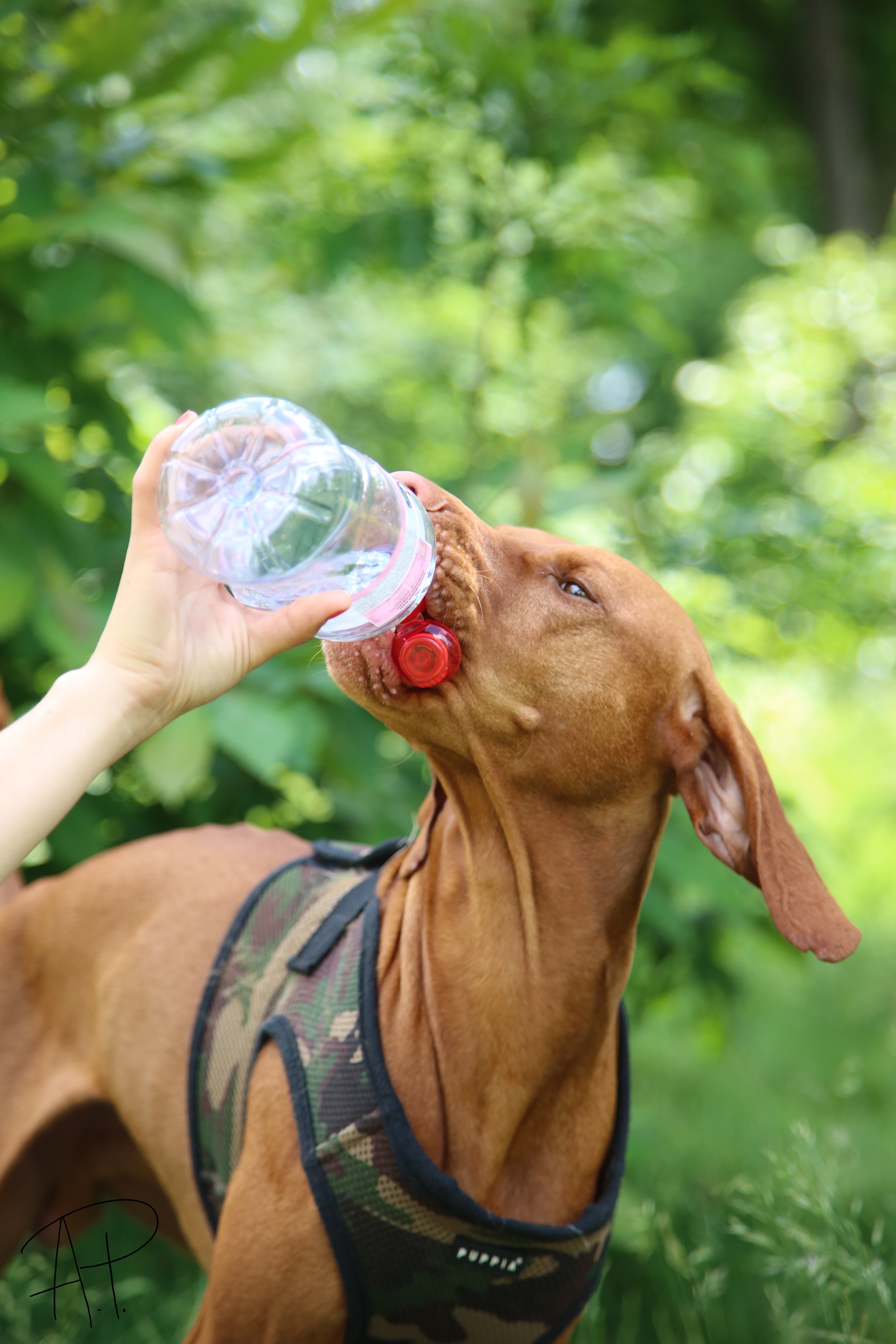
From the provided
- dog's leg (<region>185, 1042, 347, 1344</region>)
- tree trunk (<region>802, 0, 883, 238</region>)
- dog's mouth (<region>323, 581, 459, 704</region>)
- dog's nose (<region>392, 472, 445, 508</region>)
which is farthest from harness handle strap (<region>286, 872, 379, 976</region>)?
tree trunk (<region>802, 0, 883, 238</region>)

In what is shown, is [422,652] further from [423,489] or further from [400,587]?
[423,489]

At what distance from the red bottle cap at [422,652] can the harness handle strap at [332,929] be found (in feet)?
2.09

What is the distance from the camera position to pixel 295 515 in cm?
183

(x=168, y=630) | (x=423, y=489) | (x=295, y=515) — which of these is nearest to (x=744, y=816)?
(x=423, y=489)

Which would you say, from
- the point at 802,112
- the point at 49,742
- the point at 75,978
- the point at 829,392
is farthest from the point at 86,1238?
the point at 802,112

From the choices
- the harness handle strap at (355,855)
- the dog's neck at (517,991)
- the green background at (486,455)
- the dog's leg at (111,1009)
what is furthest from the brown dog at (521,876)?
the green background at (486,455)

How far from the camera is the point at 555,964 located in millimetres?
2008

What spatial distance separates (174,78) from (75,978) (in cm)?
249

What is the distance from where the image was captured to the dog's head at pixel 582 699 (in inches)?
72.9

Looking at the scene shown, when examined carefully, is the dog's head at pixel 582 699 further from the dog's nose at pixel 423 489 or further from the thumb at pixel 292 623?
the thumb at pixel 292 623

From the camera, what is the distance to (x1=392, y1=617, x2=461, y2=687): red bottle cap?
180cm

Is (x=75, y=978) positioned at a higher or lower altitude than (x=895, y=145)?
higher

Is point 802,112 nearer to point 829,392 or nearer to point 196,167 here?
point 829,392

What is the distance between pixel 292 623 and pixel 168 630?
19cm
